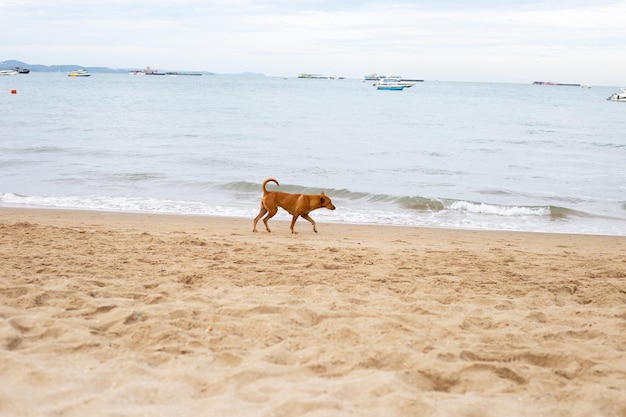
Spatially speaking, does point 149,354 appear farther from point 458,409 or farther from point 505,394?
point 505,394

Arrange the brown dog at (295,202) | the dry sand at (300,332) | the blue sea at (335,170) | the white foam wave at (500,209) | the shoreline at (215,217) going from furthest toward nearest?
1. the white foam wave at (500,209)
2. the blue sea at (335,170)
3. the shoreline at (215,217)
4. the brown dog at (295,202)
5. the dry sand at (300,332)

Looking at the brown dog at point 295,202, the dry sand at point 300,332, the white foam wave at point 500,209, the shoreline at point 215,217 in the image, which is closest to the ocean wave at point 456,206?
the white foam wave at point 500,209

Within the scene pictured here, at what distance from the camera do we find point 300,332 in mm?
4535

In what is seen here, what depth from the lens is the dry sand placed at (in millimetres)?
3523

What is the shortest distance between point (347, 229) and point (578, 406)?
737cm

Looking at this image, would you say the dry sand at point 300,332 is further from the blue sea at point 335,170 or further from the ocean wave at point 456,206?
the ocean wave at point 456,206

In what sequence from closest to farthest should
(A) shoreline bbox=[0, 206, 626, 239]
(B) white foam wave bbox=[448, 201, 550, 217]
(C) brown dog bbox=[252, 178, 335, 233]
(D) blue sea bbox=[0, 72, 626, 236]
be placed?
(C) brown dog bbox=[252, 178, 335, 233] < (A) shoreline bbox=[0, 206, 626, 239] < (D) blue sea bbox=[0, 72, 626, 236] < (B) white foam wave bbox=[448, 201, 550, 217]

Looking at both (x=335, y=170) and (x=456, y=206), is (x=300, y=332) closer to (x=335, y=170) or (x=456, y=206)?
(x=456, y=206)

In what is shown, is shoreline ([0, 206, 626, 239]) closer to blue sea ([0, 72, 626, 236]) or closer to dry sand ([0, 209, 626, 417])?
blue sea ([0, 72, 626, 236])

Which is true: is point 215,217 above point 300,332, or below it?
below

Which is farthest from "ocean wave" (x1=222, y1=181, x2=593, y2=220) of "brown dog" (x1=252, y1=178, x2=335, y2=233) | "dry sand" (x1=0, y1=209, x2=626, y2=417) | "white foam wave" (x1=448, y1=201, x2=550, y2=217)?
"dry sand" (x1=0, y1=209, x2=626, y2=417)

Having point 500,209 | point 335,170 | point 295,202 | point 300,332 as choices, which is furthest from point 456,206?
point 300,332

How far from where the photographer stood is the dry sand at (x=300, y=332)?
139 inches

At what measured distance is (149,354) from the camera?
409 cm
